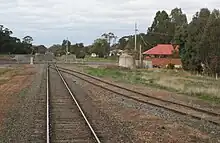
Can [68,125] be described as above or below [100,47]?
below

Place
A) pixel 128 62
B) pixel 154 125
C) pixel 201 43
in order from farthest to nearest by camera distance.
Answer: pixel 128 62 → pixel 201 43 → pixel 154 125

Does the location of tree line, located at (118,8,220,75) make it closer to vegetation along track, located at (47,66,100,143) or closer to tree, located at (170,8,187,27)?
vegetation along track, located at (47,66,100,143)

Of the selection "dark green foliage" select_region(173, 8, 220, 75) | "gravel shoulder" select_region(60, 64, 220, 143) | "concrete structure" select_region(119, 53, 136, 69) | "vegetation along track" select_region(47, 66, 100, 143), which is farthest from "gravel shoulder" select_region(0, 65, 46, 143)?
"concrete structure" select_region(119, 53, 136, 69)

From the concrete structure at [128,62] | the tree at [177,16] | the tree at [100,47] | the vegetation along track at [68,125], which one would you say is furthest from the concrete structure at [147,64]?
the tree at [100,47]

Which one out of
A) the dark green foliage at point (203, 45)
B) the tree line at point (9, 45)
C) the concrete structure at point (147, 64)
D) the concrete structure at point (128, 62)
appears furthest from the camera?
the tree line at point (9, 45)

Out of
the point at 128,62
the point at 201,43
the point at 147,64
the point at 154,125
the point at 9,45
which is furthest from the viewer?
the point at 9,45

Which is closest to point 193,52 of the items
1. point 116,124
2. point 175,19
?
point 116,124

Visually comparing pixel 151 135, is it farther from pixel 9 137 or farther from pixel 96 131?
pixel 9 137

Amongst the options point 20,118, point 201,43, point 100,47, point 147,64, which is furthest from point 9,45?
point 20,118


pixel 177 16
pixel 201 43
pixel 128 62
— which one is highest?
pixel 177 16

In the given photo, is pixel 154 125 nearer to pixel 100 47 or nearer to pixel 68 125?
pixel 68 125

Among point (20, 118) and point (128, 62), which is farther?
point (128, 62)

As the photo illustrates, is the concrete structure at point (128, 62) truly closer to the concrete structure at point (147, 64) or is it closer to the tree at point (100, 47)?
the concrete structure at point (147, 64)

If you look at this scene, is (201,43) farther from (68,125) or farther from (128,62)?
(68,125)
